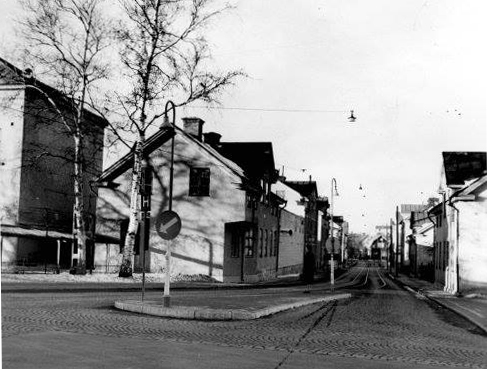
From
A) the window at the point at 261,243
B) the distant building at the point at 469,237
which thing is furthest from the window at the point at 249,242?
the distant building at the point at 469,237

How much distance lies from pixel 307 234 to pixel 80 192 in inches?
1720

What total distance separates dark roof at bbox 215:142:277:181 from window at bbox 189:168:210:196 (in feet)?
11.0

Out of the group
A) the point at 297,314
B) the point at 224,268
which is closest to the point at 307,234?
→ the point at 224,268

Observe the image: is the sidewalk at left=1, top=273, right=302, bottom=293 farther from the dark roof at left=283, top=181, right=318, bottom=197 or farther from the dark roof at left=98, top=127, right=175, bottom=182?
the dark roof at left=283, top=181, right=318, bottom=197

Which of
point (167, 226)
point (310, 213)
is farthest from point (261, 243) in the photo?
point (310, 213)

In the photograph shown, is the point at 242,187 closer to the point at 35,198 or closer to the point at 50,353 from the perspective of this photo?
the point at 35,198

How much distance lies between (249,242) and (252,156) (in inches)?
Answer: 250

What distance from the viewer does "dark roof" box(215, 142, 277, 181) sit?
38644mm

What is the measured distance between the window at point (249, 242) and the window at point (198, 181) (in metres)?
5.41

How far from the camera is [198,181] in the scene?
3391 centimetres

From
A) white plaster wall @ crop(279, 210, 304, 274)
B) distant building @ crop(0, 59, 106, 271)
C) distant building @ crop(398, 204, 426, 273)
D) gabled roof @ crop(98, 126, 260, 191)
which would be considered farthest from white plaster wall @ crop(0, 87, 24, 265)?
distant building @ crop(398, 204, 426, 273)

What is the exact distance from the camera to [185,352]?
852cm

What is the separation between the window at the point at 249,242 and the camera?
37.9 m

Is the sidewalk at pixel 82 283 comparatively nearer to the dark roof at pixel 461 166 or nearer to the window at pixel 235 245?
the window at pixel 235 245
